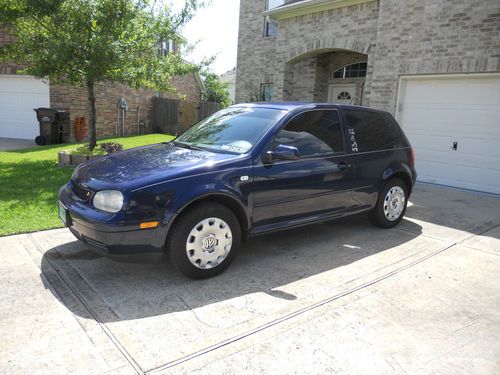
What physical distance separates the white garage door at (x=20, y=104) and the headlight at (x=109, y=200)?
44.2 ft

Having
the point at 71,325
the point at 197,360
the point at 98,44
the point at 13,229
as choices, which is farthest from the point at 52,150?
the point at 197,360

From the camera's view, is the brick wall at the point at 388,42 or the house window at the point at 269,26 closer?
the brick wall at the point at 388,42

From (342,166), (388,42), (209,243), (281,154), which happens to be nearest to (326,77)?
(388,42)

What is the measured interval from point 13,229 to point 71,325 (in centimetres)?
250

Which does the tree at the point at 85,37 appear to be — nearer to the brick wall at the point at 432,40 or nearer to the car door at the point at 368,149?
the brick wall at the point at 432,40

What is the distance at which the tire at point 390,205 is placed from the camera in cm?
557

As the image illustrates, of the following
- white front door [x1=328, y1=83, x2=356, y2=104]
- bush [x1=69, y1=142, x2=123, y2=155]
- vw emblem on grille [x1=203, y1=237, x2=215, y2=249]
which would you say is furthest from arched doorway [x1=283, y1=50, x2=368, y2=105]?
vw emblem on grille [x1=203, y1=237, x2=215, y2=249]

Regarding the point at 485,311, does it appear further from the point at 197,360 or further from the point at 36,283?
the point at 36,283

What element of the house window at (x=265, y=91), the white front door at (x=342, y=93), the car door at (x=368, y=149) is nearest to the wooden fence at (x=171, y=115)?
the house window at (x=265, y=91)

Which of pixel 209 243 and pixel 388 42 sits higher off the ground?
pixel 388 42

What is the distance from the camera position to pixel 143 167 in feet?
12.7

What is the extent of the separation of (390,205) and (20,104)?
49.4 ft

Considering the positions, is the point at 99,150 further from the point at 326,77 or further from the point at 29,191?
the point at 326,77

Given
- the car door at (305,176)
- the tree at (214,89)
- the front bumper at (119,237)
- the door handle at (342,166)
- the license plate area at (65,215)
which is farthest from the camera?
the tree at (214,89)
